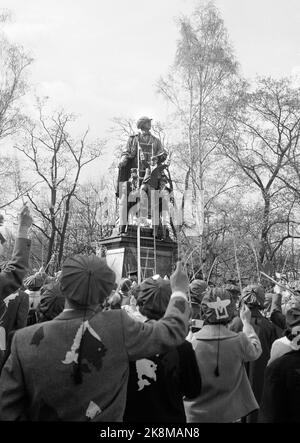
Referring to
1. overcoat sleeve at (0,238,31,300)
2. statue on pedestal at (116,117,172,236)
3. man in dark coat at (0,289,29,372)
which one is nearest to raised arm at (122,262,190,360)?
overcoat sleeve at (0,238,31,300)

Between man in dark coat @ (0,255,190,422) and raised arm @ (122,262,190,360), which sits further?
raised arm @ (122,262,190,360)

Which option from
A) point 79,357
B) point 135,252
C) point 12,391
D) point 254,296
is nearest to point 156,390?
point 79,357

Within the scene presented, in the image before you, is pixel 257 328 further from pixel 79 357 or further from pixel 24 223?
pixel 79 357

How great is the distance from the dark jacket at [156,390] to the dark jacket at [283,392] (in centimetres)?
54

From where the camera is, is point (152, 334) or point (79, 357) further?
point (152, 334)

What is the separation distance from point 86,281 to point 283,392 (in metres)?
1.50

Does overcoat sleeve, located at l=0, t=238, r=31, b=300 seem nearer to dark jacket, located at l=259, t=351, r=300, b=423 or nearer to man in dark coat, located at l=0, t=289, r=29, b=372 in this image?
man in dark coat, located at l=0, t=289, r=29, b=372

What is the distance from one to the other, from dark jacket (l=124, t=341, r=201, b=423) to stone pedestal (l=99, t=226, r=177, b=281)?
11.3 metres

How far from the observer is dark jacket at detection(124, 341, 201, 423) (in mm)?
3215

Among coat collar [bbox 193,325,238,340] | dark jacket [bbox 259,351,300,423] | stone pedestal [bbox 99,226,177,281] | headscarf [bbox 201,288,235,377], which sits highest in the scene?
stone pedestal [bbox 99,226,177,281]

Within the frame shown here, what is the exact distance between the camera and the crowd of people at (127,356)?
2.59 meters

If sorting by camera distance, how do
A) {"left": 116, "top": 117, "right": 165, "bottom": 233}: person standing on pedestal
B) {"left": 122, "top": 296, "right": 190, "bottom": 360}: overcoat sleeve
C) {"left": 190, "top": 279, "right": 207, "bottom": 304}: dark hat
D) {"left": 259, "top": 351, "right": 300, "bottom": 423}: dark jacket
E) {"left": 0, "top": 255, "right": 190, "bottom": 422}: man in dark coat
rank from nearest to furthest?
{"left": 0, "top": 255, "right": 190, "bottom": 422}: man in dark coat, {"left": 122, "top": 296, "right": 190, "bottom": 360}: overcoat sleeve, {"left": 259, "top": 351, "right": 300, "bottom": 423}: dark jacket, {"left": 190, "top": 279, "right": 207, "bottom": 304}: dark hat, {"left": 116, "top": 117, "right": 165, "bottom": 233}: person standing on pedestal

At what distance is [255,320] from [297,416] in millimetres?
2186

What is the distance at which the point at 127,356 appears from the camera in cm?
270
